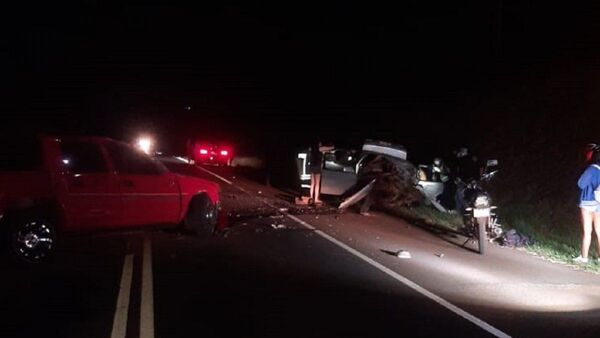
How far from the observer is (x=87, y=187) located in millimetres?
10227

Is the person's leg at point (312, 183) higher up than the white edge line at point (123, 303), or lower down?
higher up

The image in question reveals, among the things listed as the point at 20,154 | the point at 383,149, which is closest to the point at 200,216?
the point at 20,154

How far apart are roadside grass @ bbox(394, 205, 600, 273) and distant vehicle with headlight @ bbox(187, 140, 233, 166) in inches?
713

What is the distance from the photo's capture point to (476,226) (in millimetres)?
12492

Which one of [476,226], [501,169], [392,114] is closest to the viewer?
[476,226]

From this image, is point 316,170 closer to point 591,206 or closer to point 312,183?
point 312,183

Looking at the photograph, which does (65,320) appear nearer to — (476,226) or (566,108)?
(476,226)

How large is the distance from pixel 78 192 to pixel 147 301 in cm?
294

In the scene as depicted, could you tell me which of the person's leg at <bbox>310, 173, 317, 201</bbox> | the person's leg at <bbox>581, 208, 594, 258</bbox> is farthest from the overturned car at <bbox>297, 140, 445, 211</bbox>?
the person's leg at <bbox>581, 208, 594, 258</bbox>

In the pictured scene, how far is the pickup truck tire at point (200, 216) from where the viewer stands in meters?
12.5

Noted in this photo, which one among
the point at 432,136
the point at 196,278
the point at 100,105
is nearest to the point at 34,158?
the point at 196,278

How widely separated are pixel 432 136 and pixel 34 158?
75.4 feet

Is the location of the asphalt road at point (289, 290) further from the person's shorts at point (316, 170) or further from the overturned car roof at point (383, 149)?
the person's shorts at point (316, 170)

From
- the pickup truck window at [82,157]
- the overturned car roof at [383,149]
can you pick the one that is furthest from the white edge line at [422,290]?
the overturned car roof at [383,149]
